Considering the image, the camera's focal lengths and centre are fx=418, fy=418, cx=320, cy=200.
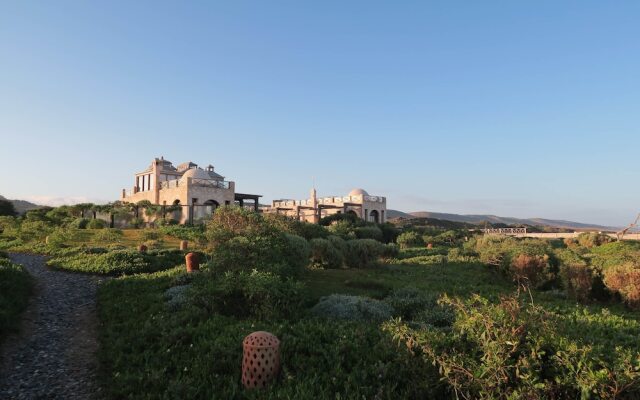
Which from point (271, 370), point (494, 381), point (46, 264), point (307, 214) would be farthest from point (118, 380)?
point (307, 214)

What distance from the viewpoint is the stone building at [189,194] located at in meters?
37.0

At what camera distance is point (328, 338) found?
6.82 metres

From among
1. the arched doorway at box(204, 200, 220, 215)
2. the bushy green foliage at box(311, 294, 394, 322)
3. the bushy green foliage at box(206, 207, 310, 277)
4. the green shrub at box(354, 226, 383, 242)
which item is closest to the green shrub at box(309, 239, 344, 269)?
the bushy green foliage at box(206, 207, 310, 277)

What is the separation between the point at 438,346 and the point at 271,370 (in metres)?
2.14

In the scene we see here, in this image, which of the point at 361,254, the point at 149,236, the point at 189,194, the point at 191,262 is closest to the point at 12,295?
the point at 191,262

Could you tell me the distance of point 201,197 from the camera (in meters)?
37.6

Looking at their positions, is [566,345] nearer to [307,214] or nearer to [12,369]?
[12,369]

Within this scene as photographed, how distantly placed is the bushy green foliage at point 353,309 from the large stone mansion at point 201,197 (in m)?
18.0

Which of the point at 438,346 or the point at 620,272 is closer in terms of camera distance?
the point at 438,346

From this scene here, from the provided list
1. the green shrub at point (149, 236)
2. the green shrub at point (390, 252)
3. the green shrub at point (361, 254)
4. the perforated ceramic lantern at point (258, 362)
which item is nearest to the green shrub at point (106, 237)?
the green shrub at point (149, 236)

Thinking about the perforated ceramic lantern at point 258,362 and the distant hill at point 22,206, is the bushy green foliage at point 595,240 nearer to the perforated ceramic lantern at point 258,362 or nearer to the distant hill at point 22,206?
the perforated ceramic lantern at point 258,362

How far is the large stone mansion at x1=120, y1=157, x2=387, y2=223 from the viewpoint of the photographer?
123 feet

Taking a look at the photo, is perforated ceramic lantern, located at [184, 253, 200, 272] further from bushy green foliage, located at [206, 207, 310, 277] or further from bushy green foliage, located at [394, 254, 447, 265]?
bushy green foliage, located at [394, 254, 447, 265]

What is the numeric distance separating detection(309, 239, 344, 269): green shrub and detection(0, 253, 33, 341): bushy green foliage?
31.7 feet
